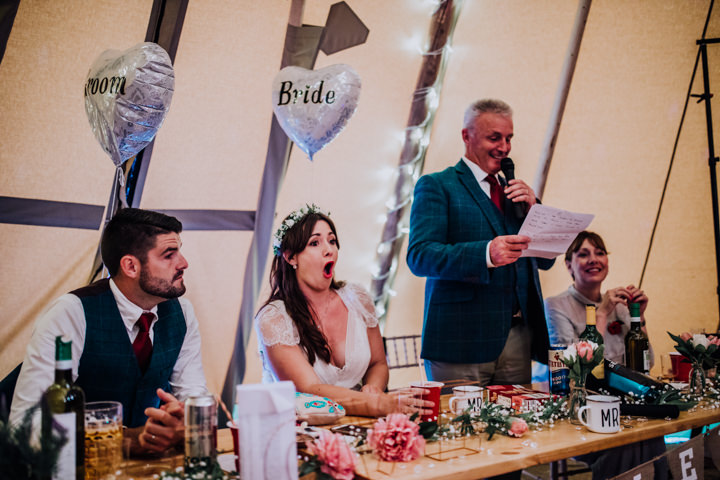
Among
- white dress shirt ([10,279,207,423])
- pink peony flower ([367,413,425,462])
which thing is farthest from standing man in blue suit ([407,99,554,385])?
pink peony flower ([367,413,425,462])

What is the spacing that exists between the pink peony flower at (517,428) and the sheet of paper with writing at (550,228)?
714 mm

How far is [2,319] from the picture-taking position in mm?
2518

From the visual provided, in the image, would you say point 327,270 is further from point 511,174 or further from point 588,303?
point 588,303

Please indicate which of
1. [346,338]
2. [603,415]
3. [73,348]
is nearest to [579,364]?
[603,415]

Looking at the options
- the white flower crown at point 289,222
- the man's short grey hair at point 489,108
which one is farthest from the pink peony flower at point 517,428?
the man's short grey hair at point 489,108

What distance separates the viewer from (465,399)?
1616 mm

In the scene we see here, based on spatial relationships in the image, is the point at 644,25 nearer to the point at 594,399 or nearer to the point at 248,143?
the point at 248,143

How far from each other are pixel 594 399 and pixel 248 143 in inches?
81.0

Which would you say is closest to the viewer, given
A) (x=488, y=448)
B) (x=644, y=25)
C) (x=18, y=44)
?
(x=488, y=448)

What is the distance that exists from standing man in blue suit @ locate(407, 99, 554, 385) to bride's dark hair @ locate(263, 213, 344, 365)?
414 millimetres

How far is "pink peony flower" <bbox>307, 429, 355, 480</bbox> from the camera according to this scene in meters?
1.15

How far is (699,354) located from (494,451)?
103 cm

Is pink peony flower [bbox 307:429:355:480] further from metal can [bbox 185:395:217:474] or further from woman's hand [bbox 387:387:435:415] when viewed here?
woman's hand [bbox 387:387:435:415]

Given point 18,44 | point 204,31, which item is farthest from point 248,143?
point 18,44
